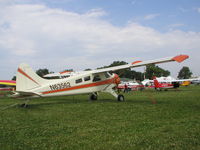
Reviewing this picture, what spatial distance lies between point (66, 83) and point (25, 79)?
8.33ft

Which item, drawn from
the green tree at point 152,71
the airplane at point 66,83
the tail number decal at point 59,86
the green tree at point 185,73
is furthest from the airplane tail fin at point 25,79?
the green tree at point 185,73

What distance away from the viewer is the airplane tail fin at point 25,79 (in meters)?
11.6

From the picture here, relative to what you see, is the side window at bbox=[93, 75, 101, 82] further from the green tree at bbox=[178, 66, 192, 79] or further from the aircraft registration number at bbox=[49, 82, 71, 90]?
the green tree at bbox=[178, 66, 192, 79]

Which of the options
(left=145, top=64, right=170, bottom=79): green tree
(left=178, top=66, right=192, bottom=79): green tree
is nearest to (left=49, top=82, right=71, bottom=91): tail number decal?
(left=145, top=64, right=170, bottom=79): green tree

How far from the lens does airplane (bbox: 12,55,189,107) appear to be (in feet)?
38.0

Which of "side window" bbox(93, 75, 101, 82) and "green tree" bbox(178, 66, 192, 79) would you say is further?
"green tree" bbox(178, 66, 192, 79)

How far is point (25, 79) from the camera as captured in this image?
462 inches

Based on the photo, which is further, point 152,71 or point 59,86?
point 152,71

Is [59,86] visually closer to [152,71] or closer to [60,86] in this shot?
[60,86]

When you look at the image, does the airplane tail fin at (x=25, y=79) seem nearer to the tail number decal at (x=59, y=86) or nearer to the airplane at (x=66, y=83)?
the airplane at (x=66, y=83)

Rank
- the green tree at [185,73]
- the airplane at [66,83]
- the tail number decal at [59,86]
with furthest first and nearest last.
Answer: the green tree at [185,73] < the tail number decal at [59,86] < the airplane at [66,83]

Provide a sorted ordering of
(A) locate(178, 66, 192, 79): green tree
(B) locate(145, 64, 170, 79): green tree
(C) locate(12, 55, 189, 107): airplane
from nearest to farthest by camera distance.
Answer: (C) locate(12, 55, 189, 107): airplane → (B) locate(145, 64, 170, 79): green tree → (A) locate(178, 66, 192, 79): green tree

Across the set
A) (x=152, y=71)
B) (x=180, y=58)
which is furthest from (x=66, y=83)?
(x=152, y=71)

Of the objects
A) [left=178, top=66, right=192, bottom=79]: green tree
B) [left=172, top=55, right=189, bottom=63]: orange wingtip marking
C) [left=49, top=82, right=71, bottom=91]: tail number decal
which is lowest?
[left=49, top=82, right=71, bottom=91]: tail number decal
